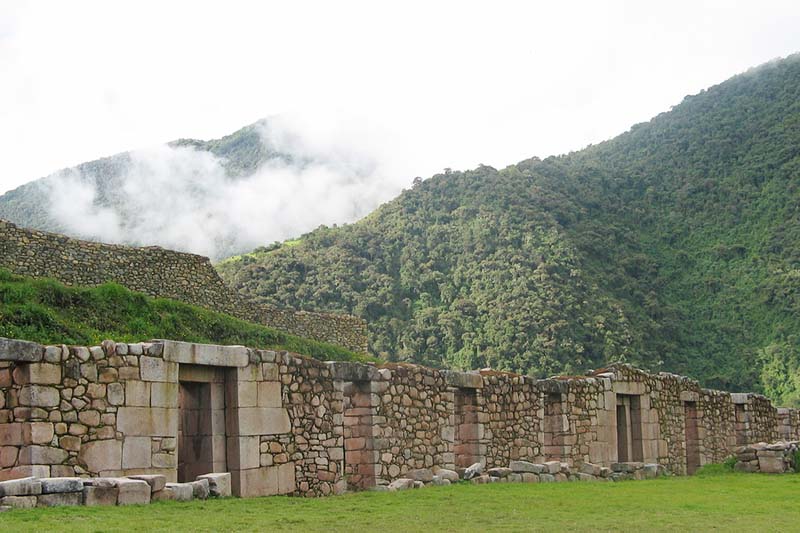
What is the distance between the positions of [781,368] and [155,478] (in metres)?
47.0

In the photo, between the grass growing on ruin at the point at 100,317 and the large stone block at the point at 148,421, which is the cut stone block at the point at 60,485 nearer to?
the large stone block at the point at 148,421

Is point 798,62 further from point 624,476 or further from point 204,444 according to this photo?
point 204,444

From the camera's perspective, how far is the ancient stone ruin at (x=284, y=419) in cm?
1194

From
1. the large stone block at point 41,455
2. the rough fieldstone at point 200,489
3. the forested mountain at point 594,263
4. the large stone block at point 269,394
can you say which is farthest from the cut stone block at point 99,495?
the forested mountain at point 594,263

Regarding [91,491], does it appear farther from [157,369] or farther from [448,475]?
[448,475]

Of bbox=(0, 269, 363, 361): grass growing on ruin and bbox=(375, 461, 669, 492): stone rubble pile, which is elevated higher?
bbox=(0, 269, 363, 361): grass growing on ruin

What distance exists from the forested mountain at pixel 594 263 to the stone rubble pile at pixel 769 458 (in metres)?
27.8

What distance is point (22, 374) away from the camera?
38.6 feet

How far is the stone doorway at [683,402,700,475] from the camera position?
28.6 meters

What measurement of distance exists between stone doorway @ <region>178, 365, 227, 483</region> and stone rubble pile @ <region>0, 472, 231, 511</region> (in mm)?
2234

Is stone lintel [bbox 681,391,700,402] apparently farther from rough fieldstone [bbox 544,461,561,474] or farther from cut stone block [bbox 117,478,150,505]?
cut stone block [bbox 117,478,150,505]

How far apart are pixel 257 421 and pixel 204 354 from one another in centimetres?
138

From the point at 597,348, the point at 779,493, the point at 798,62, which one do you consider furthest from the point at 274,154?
the point at 779,493

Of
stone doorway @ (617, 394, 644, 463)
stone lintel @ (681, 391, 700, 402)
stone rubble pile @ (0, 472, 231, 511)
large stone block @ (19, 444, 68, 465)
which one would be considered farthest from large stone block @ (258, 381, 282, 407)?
stone lintel @ (681, 391, 700, 402)
